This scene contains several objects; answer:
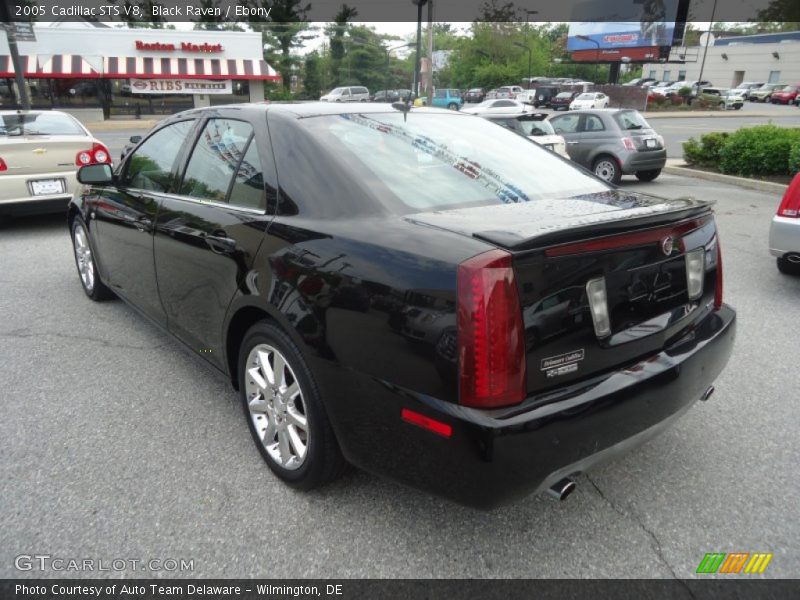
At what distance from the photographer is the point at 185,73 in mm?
34125

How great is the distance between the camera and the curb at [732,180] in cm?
1043

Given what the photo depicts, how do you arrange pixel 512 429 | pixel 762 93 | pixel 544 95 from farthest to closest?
pixel 762 93
pixel 544 95
pixel 512 429

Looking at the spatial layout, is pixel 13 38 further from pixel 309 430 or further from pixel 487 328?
pixel 487 328

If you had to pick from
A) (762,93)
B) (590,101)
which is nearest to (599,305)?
(590,101)

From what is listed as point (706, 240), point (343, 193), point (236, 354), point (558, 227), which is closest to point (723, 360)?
point (706, 240)

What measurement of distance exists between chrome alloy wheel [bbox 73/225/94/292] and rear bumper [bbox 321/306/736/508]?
3.54 meters

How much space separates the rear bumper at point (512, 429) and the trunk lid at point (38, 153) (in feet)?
22.0

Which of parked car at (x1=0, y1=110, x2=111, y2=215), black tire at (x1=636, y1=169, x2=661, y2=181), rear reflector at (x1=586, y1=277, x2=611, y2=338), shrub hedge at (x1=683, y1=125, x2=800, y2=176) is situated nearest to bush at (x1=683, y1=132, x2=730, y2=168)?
shrub hedge at (x1=683, y1=125, x2=800, y2=176)

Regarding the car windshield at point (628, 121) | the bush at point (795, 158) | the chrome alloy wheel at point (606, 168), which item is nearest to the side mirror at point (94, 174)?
the chrome alloy wheel at point (606, 168)

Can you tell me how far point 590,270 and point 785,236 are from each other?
4033mm

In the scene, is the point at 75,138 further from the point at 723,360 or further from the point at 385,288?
the point at 723,360

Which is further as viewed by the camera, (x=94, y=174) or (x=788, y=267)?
(x=788, y=267)

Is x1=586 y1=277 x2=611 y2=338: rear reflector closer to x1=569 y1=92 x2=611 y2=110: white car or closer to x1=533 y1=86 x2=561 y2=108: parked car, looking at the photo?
x1=569 y1=92 x2=611 y2=110: white car

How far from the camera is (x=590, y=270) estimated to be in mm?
1916
